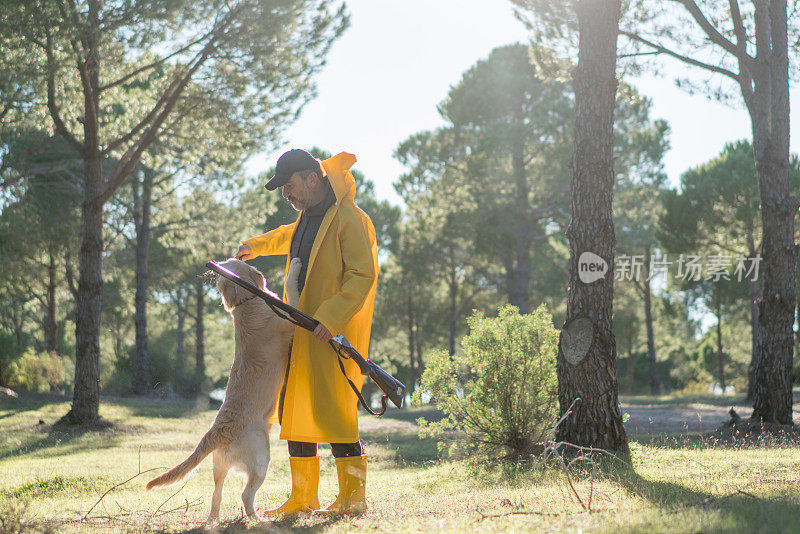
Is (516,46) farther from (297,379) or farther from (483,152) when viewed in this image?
(297,379)

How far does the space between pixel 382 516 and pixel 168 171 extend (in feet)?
57.0

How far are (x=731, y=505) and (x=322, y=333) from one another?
231 centimetres

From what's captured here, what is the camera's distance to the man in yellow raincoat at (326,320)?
4062mm

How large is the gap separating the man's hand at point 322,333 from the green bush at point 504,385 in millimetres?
3422

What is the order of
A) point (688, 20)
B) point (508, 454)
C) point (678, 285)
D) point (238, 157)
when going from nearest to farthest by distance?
point (508, 454) → point (688, 20) → point (238, 157) → point (678, 285)

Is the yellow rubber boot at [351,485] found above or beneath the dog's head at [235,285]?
beneath

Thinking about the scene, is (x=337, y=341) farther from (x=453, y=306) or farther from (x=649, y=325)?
(x=453, y=306)

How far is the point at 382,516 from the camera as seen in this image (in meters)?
3.87

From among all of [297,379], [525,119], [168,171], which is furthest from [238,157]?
[525,119]

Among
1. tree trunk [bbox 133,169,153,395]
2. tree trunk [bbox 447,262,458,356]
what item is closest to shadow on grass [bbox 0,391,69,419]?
tree trunk [bbox 133,169,153,395]

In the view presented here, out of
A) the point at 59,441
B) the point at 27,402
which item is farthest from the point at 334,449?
the point at 27,402

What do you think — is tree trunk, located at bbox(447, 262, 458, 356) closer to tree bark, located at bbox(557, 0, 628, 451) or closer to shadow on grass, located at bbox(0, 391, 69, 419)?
shadow on grass, located at bbox(0, 391, 69, 419)

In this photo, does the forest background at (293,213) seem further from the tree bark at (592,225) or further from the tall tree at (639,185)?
the tree bark at (592,225)

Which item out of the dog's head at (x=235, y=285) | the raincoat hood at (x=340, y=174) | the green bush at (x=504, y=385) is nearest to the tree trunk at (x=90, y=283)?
the green bush at (x=504, y=385)
